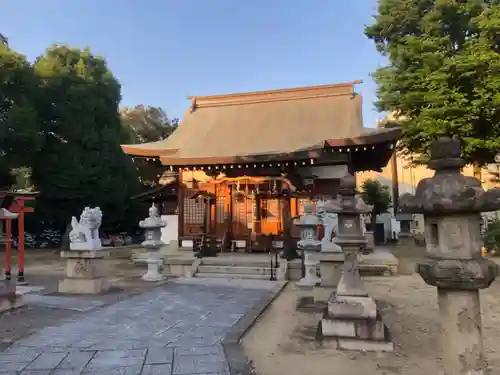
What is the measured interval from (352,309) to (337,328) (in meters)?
0.31

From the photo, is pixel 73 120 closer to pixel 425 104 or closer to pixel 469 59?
pixel 425 104

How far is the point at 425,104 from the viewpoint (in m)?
15.6

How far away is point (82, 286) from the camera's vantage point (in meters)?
8.78

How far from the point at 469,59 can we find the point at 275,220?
8.87 metres

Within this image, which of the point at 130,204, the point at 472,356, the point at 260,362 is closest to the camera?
the point at 472,356

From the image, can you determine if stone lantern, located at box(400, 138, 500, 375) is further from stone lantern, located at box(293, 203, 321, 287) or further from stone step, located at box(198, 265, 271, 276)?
stone step, located at box(198, 265, 271, 276)

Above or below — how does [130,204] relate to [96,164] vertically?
below

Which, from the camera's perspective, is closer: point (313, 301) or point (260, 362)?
point (260, 362)

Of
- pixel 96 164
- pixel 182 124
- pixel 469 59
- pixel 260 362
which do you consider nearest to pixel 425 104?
pixel 469 59

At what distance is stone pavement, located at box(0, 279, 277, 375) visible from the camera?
164 inches

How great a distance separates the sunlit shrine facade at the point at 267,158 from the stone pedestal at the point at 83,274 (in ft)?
17.2

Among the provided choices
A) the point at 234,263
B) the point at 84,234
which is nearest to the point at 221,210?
the point at 234,263

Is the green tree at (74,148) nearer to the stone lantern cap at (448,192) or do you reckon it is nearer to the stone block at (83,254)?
the stone block at (83,254)

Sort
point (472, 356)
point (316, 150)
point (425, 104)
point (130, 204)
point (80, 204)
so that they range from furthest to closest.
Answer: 1. point (130, 204)
2. point (80, 204)
3. point (425, 104)
4. point (316, 150)
5. point (472, 356)
